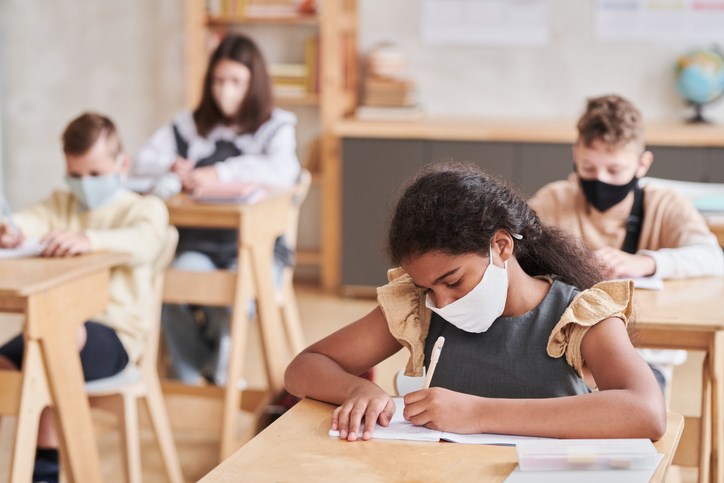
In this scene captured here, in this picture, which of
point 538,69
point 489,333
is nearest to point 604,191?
Result: point 489,333

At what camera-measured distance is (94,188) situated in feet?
9.31

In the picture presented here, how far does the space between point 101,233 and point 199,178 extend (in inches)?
36.7

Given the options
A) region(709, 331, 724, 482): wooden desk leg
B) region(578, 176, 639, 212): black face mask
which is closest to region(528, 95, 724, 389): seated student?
region(578, 176, 639, 212): black face mask

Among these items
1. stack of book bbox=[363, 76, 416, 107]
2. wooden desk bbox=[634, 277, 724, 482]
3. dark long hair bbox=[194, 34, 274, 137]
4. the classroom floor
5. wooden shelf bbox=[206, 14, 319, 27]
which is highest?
wooden shelf bbox=[206, 14, 319, 27]

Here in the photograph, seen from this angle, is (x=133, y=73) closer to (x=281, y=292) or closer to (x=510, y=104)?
(x=510, y=104)

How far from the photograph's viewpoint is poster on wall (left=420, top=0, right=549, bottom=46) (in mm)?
5430

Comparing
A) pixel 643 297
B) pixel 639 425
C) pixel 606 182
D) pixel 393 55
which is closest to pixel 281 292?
pixel 606 182

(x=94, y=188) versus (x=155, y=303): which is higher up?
(x=94, y=188)

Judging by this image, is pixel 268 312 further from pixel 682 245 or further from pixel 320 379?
pixel 320 379

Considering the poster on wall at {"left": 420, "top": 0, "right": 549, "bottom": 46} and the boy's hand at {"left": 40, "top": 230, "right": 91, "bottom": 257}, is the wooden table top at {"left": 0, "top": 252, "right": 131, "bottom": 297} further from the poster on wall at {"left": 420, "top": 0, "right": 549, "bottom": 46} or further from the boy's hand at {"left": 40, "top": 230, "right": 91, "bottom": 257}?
the poster on wall at {"left": 420, "top": 0, "right": 549, "bottom": 46}

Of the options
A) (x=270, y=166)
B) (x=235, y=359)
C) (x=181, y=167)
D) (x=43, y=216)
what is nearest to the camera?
(x=43, y=216)

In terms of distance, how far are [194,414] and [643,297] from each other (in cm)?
156

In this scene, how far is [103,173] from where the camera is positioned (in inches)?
112

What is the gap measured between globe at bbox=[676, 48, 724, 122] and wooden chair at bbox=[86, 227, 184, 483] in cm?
316
